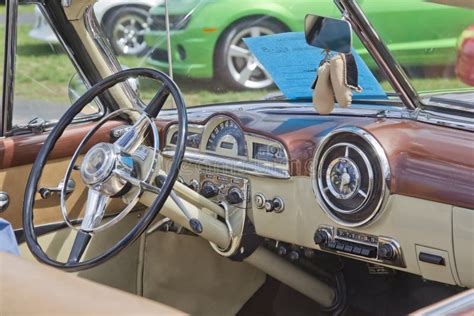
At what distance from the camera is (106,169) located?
2.82 m

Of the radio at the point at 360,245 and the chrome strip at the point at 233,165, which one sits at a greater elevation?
the chrome strip at the point at 233,165

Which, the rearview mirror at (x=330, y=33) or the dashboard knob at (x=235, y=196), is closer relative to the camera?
the rearview mirror at (x=330, y=33)

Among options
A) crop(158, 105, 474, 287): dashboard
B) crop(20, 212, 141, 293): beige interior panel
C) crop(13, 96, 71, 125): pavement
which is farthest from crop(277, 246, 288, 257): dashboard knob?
crop(13, 96, 71, 125): pavement

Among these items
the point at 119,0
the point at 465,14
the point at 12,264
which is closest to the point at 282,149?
the point at 465,14

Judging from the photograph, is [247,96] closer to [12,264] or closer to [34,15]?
[34,15]

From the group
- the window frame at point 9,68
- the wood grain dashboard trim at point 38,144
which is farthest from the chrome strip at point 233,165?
the window frame at point 9,68

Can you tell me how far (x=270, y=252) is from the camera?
3355mm

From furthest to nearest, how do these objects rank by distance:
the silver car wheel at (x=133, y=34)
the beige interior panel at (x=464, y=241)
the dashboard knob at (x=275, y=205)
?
the silver car wheel at (x=133, y=34)
the dashboard knob at (x=275, y=205)
the beige interior panel at (x=464, y=241)

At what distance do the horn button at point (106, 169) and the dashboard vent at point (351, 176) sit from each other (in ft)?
1.97

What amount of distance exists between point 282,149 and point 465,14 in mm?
724

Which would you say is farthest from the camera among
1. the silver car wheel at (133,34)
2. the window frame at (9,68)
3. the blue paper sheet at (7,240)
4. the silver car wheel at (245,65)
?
the silver car wheel at (133,34)

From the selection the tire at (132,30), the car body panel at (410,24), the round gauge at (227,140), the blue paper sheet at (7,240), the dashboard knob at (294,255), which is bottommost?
the dashboard knob at (294,255)

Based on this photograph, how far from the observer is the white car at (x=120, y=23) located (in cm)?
364

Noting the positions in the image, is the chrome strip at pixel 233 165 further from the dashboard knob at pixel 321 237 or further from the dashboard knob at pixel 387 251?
the dashboard knob at pixel 387 251
